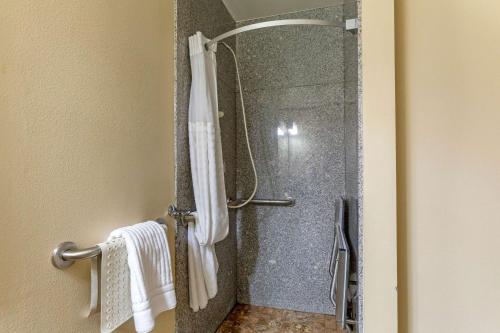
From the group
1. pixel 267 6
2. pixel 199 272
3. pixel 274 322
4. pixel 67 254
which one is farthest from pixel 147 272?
pixel 267 6

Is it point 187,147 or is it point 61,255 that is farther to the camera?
point 187,147

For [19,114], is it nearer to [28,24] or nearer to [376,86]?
[28,24]

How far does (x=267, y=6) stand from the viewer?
1893mm

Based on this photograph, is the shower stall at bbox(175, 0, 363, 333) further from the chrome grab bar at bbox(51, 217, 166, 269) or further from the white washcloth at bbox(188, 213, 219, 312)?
the chrome grab bar at bbox(51, 217, 166, 269)

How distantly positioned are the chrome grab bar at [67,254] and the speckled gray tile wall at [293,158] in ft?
4.59

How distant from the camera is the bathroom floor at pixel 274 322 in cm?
174

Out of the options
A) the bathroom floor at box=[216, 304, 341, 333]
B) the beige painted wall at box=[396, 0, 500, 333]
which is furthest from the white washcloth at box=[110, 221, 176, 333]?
the bathroom floor at box=[216, 304, 341, 333]

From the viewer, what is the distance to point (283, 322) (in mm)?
1826

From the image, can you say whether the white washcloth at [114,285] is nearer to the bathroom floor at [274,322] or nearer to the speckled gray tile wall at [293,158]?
the bathroom floor at [274,322]

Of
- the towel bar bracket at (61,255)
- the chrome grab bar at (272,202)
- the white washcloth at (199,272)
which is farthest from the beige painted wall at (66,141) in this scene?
the chrome grab bar at (272,202)

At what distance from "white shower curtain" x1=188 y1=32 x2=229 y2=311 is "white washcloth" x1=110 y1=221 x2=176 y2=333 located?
331 millimetres

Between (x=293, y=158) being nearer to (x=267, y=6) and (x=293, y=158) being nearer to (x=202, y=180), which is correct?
(x=202, y=180)

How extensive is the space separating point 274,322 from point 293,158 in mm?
1219

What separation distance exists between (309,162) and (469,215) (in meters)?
1.10
